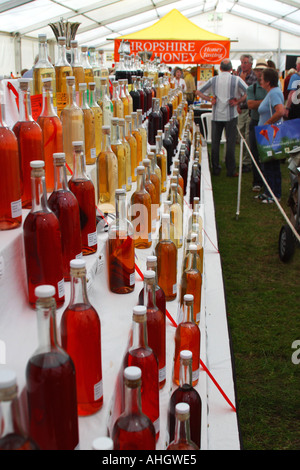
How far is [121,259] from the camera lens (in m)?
1.54

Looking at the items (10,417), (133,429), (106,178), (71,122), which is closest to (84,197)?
(71,122)

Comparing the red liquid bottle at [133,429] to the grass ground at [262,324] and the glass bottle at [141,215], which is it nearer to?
the glass bottle at [141,215]

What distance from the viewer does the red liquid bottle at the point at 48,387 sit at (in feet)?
2.51

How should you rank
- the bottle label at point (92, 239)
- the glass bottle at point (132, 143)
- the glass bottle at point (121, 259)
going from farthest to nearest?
the glass bottle at point (132, 143) → the glass bottle at point (121, 259) → the bottle label at point (92, 239)

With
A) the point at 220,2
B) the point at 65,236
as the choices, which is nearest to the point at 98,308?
the point at 65,236

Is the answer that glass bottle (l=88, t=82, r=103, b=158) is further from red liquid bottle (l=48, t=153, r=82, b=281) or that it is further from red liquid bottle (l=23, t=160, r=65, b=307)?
red liquid bottle (l=23, t=160, r=65, b=307)

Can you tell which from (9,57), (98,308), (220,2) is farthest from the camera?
(220,2)

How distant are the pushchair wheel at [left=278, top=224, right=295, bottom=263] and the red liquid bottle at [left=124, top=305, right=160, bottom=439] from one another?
10.1 feet

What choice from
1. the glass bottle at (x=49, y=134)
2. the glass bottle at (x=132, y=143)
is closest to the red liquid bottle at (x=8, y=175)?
the glass bottle at (x=49, y=134)

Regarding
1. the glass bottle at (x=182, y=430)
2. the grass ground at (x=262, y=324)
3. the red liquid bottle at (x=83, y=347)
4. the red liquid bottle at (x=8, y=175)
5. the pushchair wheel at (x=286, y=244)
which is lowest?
the grass ground at (x=262, y=324)

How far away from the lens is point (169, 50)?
724 cm

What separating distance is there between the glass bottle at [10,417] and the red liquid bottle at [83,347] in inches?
12.8

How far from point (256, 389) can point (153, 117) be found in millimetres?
1723
